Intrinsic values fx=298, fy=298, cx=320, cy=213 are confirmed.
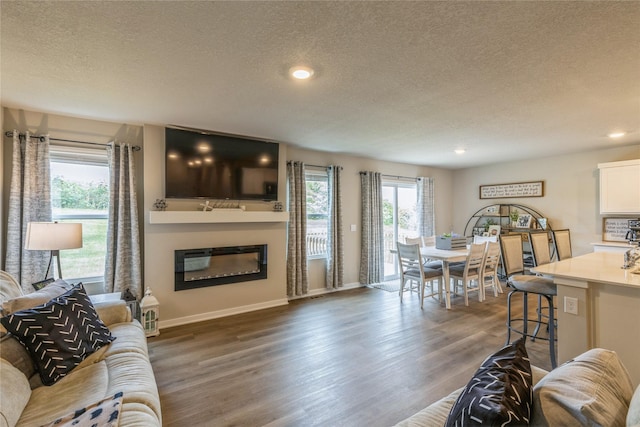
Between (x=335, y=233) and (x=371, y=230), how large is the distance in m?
0.82

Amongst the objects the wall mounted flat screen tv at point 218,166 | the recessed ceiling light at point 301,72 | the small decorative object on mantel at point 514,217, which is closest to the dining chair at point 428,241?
the small decorative object on mantel at point 514,217

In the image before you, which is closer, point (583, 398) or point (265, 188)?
point (583, 398)

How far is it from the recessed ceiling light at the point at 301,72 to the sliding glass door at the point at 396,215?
3975mm

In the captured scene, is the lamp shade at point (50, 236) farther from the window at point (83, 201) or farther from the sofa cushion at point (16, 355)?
the sofa cushion at point (16, 355)

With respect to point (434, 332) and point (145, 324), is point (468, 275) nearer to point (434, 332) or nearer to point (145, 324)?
point (434, 332)

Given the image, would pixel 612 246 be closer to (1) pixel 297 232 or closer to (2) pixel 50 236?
(1) pixel 297 232

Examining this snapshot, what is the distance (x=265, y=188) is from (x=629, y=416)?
390cm

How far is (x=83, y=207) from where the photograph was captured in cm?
340

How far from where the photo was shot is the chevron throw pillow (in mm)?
1656

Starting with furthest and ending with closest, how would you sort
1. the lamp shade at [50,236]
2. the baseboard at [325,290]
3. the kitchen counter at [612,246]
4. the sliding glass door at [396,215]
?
1. the sliding glass door at [396,215]
2. the baseboard at [325,290]
3. the kitchen counter at [612,246]
4. the lamp shade at [50,236]

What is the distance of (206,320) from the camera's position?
149 inches

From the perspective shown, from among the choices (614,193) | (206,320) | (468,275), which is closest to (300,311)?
(206,320)

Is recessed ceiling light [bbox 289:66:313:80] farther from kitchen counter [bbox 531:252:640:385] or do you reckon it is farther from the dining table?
the dining table

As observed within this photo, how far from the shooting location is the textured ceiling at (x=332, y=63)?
1570 mm
